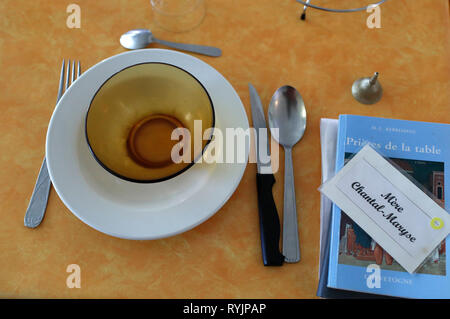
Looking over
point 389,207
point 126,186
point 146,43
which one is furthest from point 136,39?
point 389,207

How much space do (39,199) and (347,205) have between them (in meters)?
0.43

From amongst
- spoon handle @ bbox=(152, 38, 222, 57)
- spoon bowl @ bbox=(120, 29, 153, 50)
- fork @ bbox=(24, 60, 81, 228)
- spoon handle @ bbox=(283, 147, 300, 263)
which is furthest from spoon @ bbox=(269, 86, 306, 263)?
fork @ bbox=(24, 60, 81, 228)

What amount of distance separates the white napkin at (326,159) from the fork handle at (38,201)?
1.28 feet

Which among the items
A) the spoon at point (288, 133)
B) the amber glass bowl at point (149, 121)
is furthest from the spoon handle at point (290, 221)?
the amber glass bowl at point (149, 121)

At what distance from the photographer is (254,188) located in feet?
1.55

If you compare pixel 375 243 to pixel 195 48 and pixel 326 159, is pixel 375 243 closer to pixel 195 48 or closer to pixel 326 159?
pixel 326 159

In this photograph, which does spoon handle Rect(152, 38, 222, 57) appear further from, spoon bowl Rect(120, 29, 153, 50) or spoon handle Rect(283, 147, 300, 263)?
spoon handle Rect(283, 147, 300, 263)

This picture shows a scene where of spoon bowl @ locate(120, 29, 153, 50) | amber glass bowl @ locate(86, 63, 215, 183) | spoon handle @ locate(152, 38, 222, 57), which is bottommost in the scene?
amber glass bowl @ locate(86, 63, 215, 183)

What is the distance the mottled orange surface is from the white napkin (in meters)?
0.01

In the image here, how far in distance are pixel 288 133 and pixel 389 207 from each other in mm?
174

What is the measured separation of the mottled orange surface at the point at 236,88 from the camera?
437mm

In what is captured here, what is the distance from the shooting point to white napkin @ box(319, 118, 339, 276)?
46cm
